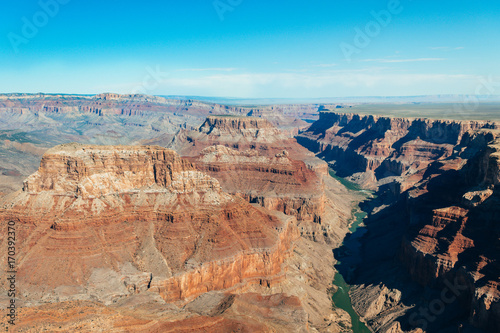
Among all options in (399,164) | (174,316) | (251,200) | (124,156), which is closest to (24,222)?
(124,156)

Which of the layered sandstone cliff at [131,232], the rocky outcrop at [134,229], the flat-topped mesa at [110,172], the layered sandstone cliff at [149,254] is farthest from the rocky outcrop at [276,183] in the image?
the flat-topped mesa at [110,172]

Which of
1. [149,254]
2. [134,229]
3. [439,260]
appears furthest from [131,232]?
[439,260]

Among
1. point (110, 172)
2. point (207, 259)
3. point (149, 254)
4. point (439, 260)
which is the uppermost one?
point (110, 172)

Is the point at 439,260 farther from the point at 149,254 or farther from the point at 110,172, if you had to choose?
the point at 110,172

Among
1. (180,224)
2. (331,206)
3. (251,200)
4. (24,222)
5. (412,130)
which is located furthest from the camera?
(412,130)

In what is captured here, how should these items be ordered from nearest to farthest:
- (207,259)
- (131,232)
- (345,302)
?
(207,259)
(131,232)
(345,302)

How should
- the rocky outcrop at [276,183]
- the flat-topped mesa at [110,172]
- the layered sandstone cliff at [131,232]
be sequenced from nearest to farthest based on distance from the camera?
1. the layered sandstone cliff at [131,232]
2. the flat-topped mesa at [110,172]
3. the rocky outcrop at [276,183]

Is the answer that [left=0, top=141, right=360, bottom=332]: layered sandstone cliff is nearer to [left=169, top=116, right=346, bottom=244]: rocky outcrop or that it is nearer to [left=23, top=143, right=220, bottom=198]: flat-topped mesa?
[left=23, top=143, right=220, bottom=198]: flat-topped mesa

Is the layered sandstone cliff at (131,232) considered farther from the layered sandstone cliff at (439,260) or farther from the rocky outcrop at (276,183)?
the rocky outcrop at (276,183)

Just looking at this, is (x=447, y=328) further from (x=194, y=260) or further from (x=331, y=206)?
(x=331, y=206)
